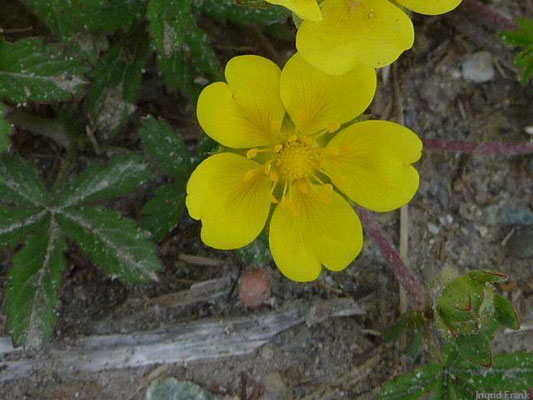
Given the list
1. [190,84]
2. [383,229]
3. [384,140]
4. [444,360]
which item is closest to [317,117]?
[384,140]

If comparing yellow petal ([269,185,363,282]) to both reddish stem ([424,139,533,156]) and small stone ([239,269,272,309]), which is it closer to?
small stone ([239,269,272,309])

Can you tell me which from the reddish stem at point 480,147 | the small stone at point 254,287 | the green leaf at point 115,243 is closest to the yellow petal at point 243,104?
the green leaf at point 115,243

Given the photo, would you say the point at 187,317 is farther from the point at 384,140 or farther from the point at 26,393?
the point at 384,140

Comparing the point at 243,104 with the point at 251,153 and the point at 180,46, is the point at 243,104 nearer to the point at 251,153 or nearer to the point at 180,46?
the point at 251,153

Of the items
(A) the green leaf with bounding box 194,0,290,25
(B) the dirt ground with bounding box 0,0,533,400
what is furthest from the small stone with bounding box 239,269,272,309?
(A) the green leaf with bounding box 194,0,290,25

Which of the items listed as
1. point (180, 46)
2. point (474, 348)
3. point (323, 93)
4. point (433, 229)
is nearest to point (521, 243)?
point (433, 229)

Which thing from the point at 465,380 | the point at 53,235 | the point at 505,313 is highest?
the point at 53,235

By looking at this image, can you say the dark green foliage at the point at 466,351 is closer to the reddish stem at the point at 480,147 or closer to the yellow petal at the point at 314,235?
the yellow petal at the point at 314,235
